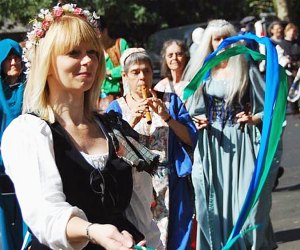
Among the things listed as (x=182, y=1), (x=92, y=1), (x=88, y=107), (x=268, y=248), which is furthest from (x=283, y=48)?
(x=182, y=1)

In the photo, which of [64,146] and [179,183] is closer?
[64,146]

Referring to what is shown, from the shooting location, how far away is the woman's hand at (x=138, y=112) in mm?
5664

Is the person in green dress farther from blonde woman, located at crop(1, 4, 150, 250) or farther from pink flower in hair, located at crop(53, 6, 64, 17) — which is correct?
blonde woman, located at crop(1, 4, 150, 250)

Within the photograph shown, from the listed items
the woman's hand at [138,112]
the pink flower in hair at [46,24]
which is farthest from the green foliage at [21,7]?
the pink flower in hair at [46,24]

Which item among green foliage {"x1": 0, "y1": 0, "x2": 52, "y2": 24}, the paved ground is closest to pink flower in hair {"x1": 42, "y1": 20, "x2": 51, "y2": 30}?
the paved ground

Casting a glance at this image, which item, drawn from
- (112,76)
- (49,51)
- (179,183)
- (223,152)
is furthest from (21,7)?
(49,51)

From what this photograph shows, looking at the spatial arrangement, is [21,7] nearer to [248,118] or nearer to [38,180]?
[248,118]

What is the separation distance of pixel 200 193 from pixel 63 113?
3.69 metres

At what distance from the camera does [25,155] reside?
298 centimetres

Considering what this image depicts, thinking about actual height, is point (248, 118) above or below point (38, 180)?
below

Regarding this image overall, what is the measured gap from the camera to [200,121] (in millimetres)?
6723

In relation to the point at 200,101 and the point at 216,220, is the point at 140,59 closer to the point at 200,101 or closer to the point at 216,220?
the point at 200,101

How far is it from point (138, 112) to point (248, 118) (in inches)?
47.0

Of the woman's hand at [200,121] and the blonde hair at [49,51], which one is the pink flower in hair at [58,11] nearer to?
the blonde hair at [49,51]
